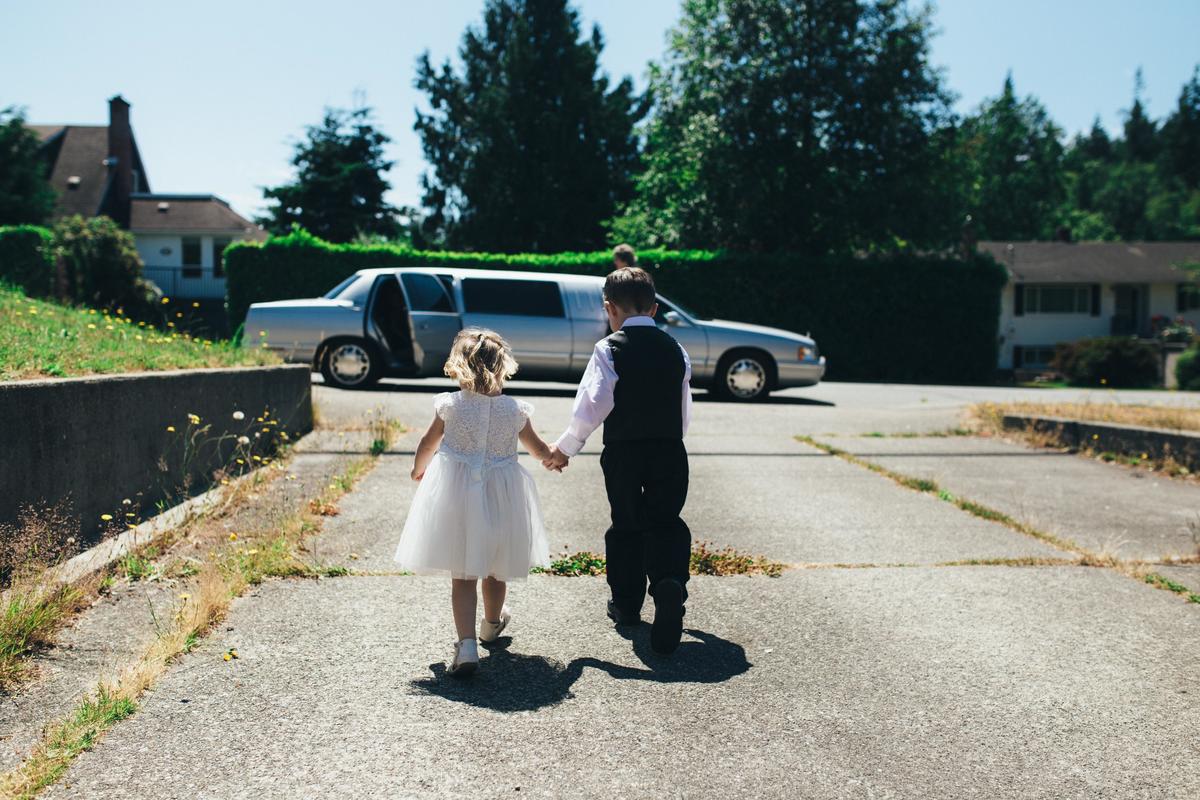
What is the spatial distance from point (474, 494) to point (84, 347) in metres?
4.47

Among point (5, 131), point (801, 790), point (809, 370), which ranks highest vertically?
point (5, 131)

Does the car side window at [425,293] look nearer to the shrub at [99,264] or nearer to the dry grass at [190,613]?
the dry grass at [190,613]

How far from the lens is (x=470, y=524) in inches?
165

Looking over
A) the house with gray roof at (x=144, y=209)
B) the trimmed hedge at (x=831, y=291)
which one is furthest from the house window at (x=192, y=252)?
the trimmed hedge at (x=831, y=291)

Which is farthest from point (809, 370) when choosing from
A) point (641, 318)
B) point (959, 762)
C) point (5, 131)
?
point (5, 131)

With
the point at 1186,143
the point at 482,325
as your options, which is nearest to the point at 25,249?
the point at 482,325

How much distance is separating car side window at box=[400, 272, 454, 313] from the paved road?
8.65 meters

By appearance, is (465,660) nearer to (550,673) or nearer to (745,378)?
(550,673)

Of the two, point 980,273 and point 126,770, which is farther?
point 980,273

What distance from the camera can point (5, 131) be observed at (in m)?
37.4

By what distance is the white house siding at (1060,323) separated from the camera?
44.2m

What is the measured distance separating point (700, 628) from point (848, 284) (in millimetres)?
21112

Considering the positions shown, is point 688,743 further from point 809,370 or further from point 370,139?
point 370,139

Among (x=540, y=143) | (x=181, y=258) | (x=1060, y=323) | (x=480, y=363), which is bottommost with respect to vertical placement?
(x=480, y=363)
